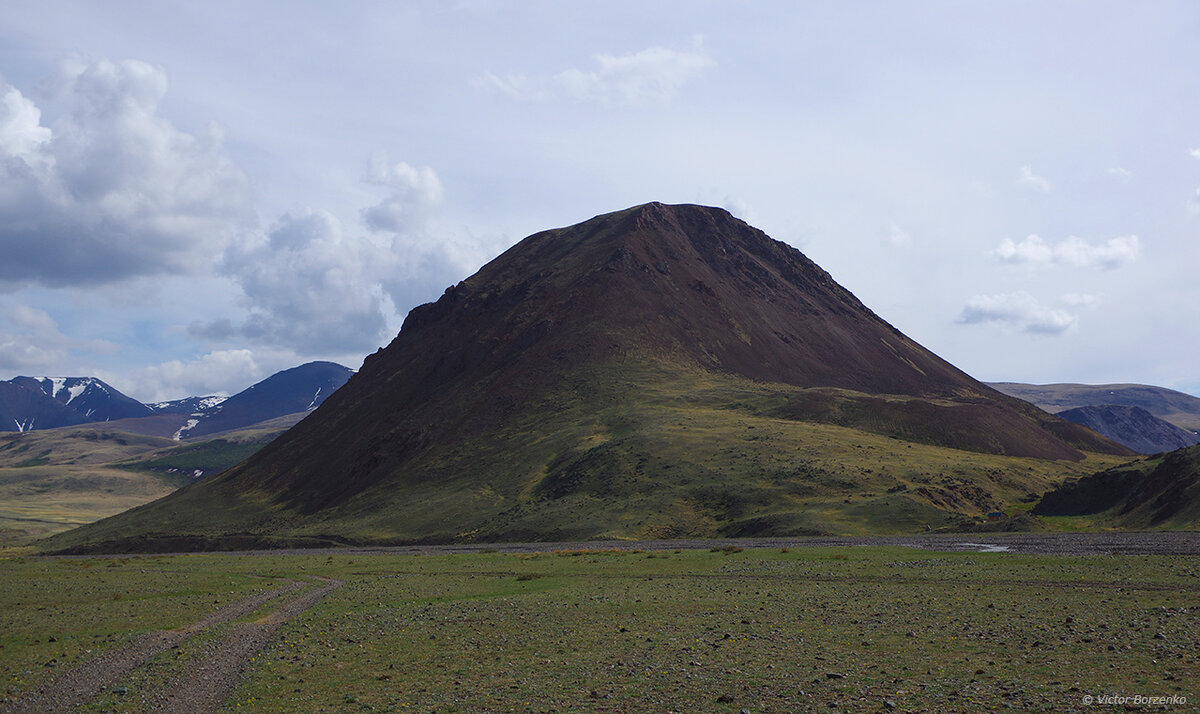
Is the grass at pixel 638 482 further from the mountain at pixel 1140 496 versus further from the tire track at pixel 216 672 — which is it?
the tire track at pixel 216 672

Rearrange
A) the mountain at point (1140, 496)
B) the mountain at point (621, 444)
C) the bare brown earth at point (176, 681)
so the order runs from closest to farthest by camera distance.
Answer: the bare brown earth at point (176, 681) → the mountain at point (1140, 496) → the mountain at point (621, 444)

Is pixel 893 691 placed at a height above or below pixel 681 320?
below

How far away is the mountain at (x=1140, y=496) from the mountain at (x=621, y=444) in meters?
9.47

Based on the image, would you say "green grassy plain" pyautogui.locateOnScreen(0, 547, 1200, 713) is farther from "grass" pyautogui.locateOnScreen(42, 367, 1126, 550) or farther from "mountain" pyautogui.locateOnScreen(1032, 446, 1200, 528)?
"grass" pyautogui.locateOnScreen(42, 367, 1126, 550)

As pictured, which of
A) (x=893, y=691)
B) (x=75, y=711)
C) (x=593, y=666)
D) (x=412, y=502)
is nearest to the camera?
(x=893, y=691)

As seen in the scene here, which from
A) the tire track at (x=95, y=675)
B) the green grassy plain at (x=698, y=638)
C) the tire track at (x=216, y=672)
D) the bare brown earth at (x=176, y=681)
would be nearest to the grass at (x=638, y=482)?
the green grassy plain at (x=698, y=638)

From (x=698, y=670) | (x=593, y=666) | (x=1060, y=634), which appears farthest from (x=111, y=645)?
(x=1060, y=634)

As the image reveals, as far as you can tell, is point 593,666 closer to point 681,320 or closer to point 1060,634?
point 1060,634

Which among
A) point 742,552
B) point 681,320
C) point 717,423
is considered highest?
point 681,320

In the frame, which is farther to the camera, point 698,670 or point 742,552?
point 742,552

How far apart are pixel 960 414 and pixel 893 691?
135 metres

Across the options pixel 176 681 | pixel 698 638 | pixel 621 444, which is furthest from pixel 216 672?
pixel 621 444

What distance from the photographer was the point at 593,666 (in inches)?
876

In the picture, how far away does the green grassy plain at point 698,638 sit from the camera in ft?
61.2
